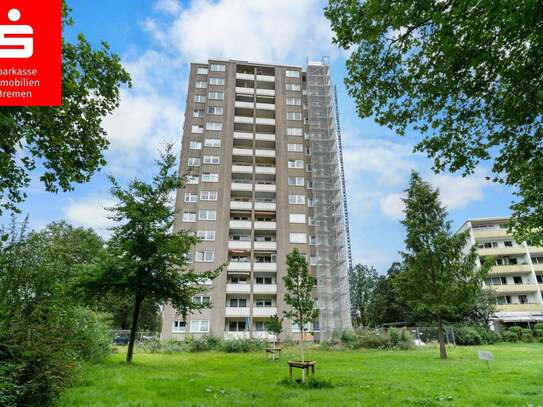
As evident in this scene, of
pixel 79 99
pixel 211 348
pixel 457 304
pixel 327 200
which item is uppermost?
pixel 327 200

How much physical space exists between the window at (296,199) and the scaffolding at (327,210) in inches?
77.7

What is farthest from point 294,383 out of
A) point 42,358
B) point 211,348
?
point 211,348

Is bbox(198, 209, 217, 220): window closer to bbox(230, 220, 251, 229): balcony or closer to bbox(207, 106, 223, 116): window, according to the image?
bbox(230, 220, 251, 229): balcony

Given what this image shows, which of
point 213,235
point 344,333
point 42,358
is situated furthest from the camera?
point 213,235

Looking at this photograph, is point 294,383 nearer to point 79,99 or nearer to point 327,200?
point 79,99

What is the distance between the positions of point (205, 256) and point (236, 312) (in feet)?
25.8

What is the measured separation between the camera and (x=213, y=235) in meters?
43.6

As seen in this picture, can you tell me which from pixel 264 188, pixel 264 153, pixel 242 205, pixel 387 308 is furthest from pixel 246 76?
pixel 387 308

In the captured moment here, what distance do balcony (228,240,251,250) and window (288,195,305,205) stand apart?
328 inches

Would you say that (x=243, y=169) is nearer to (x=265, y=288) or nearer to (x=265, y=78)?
(x=265, y=288)

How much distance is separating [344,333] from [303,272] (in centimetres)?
1852

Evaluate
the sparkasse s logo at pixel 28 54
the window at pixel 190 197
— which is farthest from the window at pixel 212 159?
the sparkasse s logo at pixel 28 54

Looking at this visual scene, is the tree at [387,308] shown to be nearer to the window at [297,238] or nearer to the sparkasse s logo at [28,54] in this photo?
the window at [297,238]

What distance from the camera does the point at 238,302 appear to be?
42.2 m
